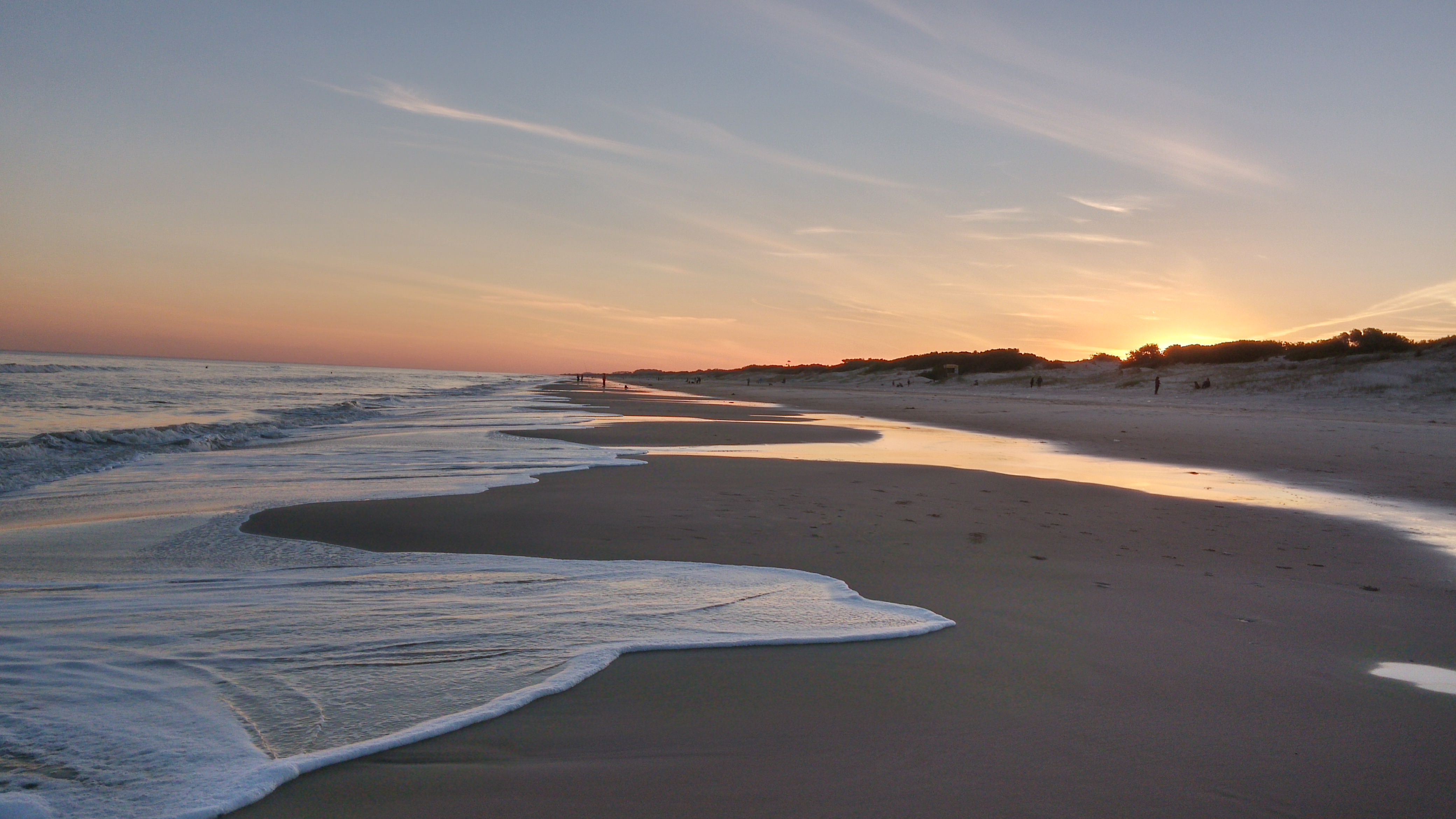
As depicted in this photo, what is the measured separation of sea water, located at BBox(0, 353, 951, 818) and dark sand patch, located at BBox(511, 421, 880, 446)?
6547 mm

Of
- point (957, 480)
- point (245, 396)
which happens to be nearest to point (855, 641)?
point (957, 480)

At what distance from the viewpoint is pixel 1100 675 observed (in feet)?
10.8

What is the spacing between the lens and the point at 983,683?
319cm

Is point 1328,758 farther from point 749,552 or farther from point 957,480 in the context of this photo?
point 957,480

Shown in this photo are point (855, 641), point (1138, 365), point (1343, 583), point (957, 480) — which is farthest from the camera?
point (1138, 365)

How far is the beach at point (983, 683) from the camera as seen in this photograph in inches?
90.2

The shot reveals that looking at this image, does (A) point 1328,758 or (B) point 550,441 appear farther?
(B) point 550,441

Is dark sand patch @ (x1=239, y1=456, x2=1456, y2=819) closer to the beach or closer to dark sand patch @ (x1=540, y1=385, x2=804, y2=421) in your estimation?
the beach

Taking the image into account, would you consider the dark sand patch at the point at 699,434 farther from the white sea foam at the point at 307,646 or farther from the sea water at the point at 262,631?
the white sea foam at the point at 307,646

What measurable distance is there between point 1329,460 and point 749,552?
36.5 ft

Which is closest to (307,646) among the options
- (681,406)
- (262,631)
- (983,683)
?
(262,631)

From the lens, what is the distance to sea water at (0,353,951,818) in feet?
7.86

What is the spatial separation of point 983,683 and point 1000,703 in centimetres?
20

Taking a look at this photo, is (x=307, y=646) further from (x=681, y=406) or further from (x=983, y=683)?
(x=681, y=406)
